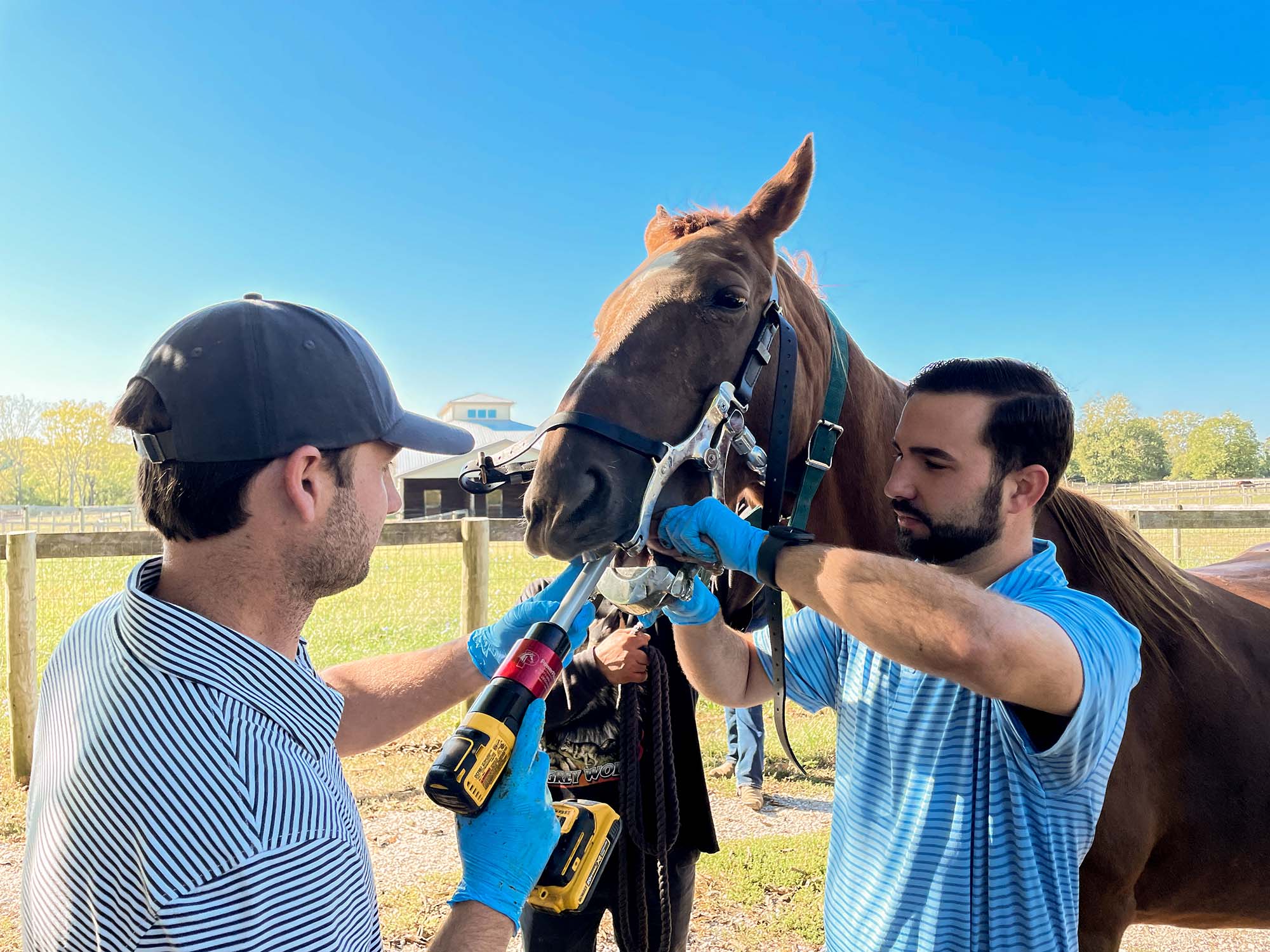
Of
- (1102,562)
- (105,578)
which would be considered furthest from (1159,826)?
(105,578)

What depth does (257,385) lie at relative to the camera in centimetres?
141

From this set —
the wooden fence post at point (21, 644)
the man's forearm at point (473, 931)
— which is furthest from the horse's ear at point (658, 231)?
the wooden fence post at point (21, 644)

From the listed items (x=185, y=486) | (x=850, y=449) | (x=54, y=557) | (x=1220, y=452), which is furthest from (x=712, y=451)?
(x=1220, y=452)

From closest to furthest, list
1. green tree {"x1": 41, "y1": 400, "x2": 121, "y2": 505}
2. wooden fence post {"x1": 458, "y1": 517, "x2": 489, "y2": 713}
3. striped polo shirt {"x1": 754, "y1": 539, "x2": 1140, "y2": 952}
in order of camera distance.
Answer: striped polo shirt {"x1": 754, "y1": 539, "x2": 1140, "y2": 952}, wooden fence post {"x1": 458, "y1": 517, "x2": 489, "y2": 713}, green tree {"x1": 41, "y1": 400, "x2": 121, "y2": 505}

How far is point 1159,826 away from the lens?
219 centimetres

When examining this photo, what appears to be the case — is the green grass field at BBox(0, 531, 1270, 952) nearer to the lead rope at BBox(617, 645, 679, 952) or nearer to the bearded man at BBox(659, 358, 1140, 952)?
the lead rope at BBox(617, 645, 679, 952)

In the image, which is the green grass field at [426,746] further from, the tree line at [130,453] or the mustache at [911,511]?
the tree line at [130,453]

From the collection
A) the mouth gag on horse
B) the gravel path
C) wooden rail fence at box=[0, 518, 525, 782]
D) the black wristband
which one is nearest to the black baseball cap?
the mouth gag on horse

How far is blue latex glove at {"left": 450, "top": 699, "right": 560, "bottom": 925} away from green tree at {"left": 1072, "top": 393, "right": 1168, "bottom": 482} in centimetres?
6484

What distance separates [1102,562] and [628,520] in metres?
1.54

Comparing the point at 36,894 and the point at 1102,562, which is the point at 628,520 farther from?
the point at 1102,562

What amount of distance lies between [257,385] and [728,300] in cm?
142

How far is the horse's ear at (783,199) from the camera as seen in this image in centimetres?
257

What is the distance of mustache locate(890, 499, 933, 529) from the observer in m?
1.96
